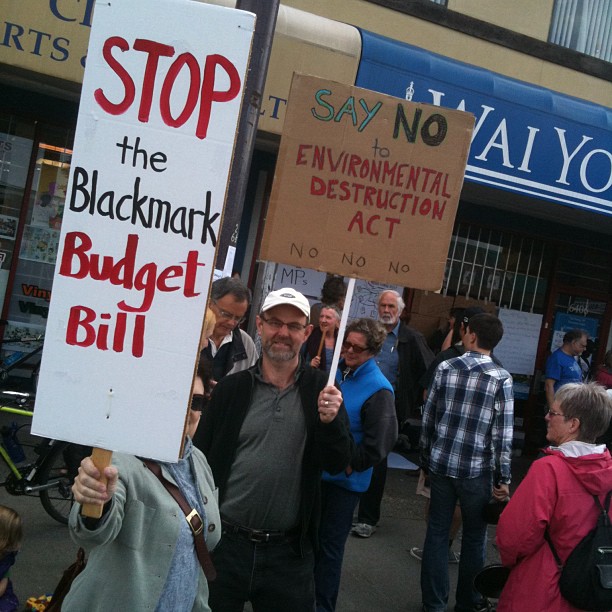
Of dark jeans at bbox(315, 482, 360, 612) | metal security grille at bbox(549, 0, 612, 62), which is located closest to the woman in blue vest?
dark jeans at bbox(315, 482, 360, 612)

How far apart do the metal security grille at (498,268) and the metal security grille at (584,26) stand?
2602 millimetres

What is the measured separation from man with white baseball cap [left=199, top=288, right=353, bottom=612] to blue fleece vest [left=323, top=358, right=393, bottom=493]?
837 mm

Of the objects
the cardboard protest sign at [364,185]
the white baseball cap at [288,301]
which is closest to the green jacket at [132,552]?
the white baseball cap at [288,301]

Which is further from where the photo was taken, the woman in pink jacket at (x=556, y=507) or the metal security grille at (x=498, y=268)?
the metal security grille at (x=498, y=268)

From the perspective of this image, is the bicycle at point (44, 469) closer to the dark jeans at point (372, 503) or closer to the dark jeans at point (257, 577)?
the dark jeans at point (257, 577)

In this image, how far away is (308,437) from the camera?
124 inches

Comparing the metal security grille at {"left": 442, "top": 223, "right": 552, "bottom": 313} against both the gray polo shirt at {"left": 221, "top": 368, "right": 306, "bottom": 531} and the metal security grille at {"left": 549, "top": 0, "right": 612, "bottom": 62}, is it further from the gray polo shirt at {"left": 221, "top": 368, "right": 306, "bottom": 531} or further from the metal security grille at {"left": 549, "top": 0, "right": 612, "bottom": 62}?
the gray polo shirt at {"left": 221, "top": 368, "right": 306, "bottom": 531}

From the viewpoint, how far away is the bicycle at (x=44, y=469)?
506cm

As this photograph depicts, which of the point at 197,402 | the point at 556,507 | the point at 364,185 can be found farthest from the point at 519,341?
the point at 197,402

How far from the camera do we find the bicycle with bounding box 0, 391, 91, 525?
5059mm

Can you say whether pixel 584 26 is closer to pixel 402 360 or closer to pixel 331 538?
pixel 402 360

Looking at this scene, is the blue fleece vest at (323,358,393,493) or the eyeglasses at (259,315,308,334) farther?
the blue fleece vest at (323,358,393,493)

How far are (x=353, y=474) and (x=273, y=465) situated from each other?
1058 mm

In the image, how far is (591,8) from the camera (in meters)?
10.1
